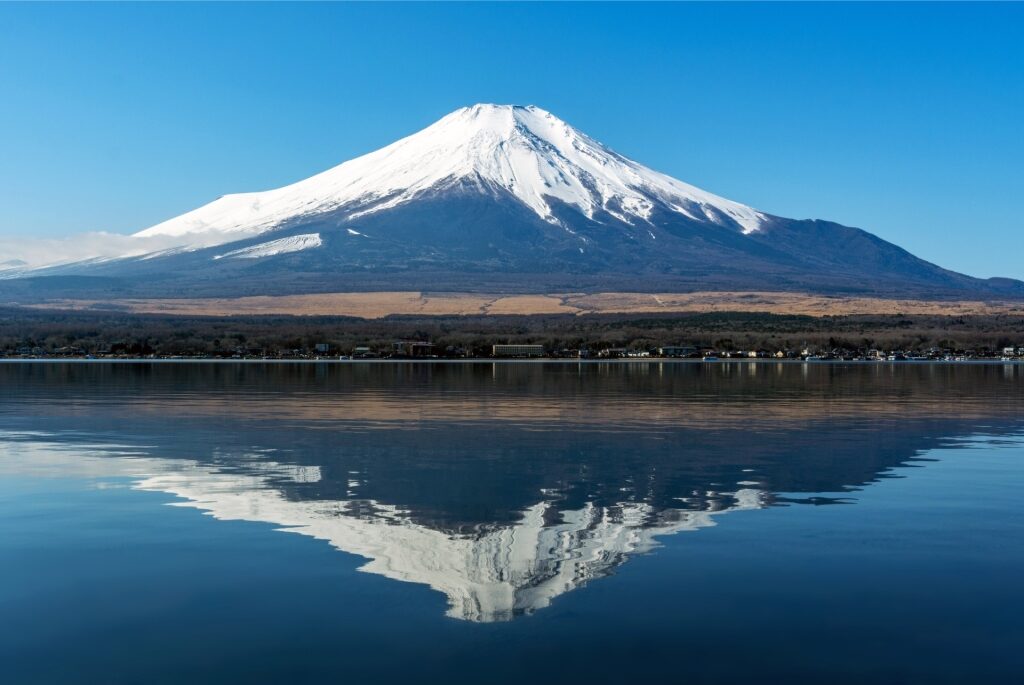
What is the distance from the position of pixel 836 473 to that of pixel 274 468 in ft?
38.5

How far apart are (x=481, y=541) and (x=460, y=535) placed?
0.57 metres

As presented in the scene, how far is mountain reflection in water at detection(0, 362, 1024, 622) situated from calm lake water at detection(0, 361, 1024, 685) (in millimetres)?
100

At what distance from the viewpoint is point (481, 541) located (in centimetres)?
1630

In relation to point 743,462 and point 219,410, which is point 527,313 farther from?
point 743,462

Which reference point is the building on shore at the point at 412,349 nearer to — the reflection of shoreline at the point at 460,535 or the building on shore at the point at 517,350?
the building on shore at the point at 517,350

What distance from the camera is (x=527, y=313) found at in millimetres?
196000

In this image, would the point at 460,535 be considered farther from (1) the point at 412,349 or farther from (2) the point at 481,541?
(1) the point at 412,349

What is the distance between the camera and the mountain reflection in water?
16000 mm

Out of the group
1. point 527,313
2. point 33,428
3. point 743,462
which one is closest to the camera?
point 743,462

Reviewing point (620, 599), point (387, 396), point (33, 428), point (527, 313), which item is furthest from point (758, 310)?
point (620, 599)

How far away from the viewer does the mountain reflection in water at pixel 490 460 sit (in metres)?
16.0

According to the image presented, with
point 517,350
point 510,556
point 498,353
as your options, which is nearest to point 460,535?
point 510,556

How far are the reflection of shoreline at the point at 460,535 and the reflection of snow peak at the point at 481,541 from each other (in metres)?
0.01

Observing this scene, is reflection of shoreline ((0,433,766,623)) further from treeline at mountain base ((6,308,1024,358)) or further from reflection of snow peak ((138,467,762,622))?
treeline at mountain base ((6,308,1024,358))
